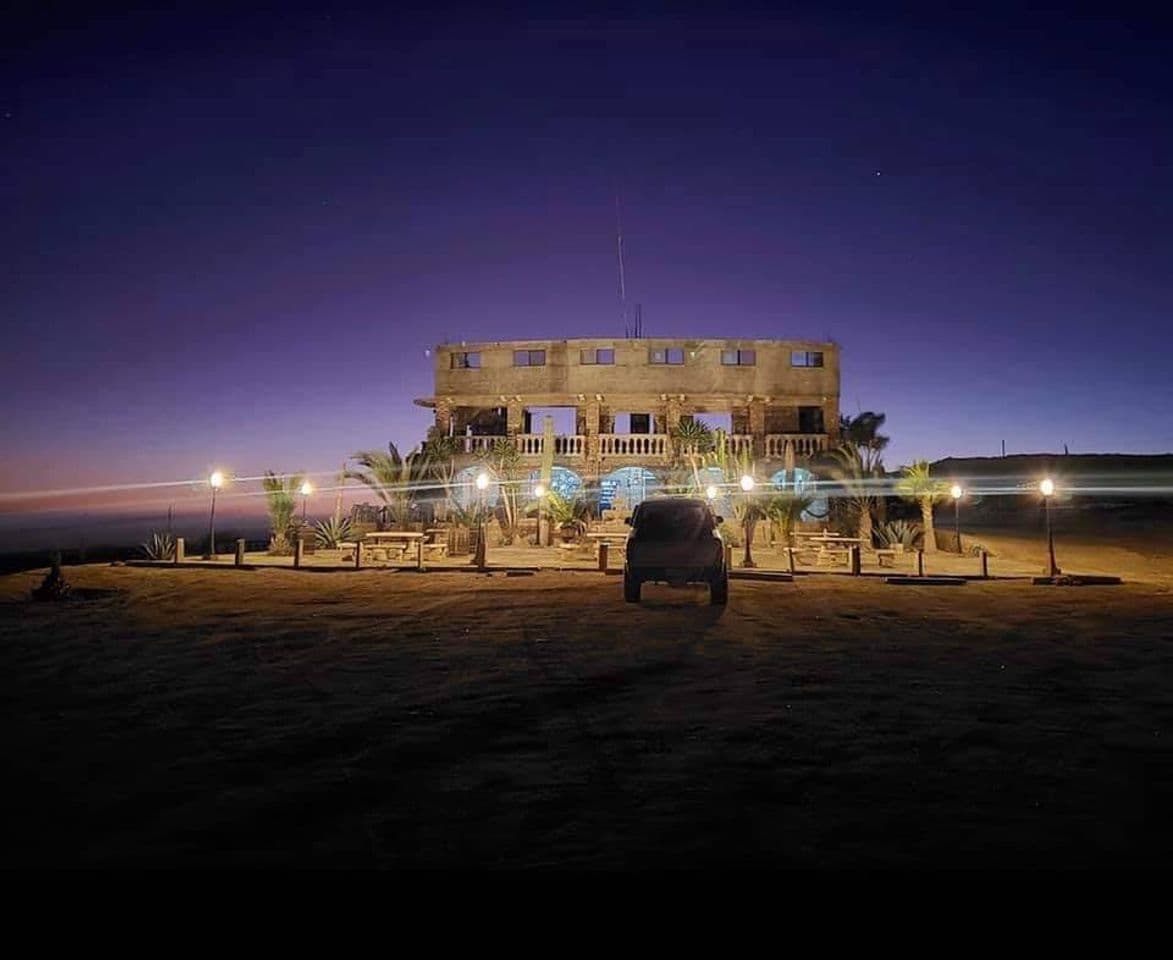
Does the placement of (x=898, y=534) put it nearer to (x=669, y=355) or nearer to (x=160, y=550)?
(x=669, y=355)

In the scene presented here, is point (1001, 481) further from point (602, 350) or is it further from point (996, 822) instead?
point (996, 822)

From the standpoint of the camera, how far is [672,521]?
43.5 ft

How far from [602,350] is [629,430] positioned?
531 centimetres

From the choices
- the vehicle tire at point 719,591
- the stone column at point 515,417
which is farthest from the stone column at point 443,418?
the vehicle tire at point 719,591

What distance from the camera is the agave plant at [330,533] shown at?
23922 mm

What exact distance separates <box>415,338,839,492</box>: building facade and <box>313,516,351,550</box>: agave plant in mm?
5934

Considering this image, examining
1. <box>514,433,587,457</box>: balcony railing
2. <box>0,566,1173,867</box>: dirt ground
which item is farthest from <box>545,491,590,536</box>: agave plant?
<box>0,566,1173,867</box>: dirt ground

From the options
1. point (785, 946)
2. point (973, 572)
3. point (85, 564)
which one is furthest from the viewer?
point (85, 564)

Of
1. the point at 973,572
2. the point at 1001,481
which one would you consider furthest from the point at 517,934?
the point at 1001,481

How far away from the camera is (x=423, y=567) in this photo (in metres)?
17.7

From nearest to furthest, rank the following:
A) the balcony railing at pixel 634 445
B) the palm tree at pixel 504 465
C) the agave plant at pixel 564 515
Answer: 1. the agave plant at pixel 564 515
2. the palm tree at pixel 504 465
3. the balcony railing at pixel 634 445

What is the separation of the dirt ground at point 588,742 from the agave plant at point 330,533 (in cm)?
1345

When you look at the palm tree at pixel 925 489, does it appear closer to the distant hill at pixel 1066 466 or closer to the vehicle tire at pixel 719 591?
the vehicle tire at pixel 719 591

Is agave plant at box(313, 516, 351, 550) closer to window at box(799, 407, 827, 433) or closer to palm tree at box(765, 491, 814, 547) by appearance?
palm tree at box(765, 491, 814, 547)
